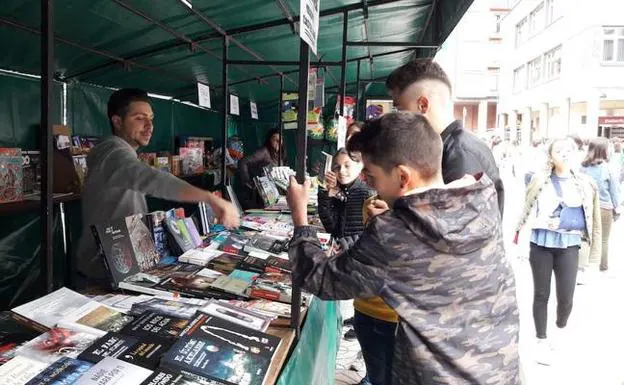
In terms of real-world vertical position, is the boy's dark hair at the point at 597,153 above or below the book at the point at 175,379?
above

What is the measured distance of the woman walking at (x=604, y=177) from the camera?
5.54 meters

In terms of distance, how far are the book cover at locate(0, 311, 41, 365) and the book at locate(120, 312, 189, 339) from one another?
0.93 feet

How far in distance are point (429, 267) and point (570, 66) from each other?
2588 centimetres

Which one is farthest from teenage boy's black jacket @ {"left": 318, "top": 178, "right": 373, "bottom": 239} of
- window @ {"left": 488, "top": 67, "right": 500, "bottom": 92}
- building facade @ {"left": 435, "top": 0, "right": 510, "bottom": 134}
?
window @ {"left": 488, "top": 67, "right": 500, "bottom": 92}

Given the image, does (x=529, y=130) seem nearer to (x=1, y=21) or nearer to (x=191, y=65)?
(x=191, y=65)

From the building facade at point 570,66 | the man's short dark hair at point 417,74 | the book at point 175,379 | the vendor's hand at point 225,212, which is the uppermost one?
the building facade at point 570,66

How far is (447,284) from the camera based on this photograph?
4.29ft

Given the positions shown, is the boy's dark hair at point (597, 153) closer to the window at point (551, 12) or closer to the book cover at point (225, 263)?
the book cover at point (225, 263)

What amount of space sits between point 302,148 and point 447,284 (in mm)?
767

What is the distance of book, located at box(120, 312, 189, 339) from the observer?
1.57 metres

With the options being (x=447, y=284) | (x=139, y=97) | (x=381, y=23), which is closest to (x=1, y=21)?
(x=139, y=97)

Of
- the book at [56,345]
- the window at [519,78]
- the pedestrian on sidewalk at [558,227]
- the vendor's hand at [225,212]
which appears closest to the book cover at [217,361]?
the book at [56,345]

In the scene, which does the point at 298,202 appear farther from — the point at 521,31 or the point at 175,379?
the point at 521,31

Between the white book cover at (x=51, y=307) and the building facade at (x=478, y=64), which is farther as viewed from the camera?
the building facade at (x=478, y=64)
